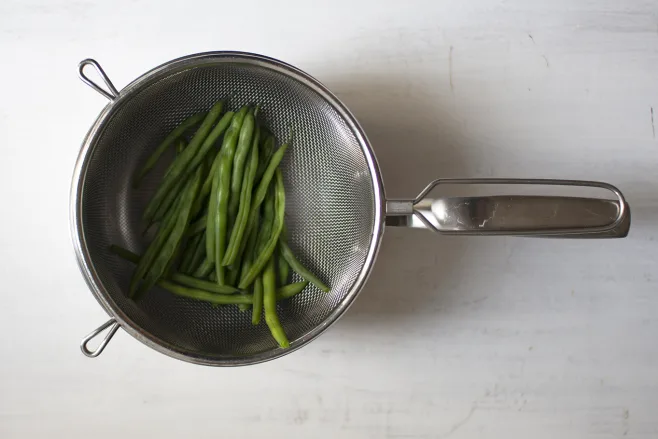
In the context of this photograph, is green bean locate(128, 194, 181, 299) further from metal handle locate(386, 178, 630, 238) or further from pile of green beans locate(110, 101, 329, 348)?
metal handle locate(386, 178, 630, 238)

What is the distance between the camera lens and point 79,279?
Answer: 929mm

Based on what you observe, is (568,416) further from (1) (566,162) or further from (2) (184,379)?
(2) (184,379)

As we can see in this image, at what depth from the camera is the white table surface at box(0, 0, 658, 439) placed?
3.04ft

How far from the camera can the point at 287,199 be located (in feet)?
3.05

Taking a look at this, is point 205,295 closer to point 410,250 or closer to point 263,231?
point 263,231

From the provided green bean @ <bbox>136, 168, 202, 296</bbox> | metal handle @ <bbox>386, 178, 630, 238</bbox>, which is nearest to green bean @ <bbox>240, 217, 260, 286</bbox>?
green bean @ <bbox>136, 168, 202, 296</bbox>

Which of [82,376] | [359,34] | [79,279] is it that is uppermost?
[359,34]

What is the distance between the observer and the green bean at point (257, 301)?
0.86 m

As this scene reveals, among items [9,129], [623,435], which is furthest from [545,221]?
[9,129]

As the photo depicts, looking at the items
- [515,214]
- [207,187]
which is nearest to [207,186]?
[207,187]

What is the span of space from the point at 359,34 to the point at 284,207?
33 centimetres

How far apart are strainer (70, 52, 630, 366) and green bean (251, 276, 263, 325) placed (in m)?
0.04

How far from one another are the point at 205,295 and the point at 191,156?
0.74 feet

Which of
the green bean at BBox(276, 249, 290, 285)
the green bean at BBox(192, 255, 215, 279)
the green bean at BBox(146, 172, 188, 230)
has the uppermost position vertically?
the green bean at BBox(146, 172, 188, 230)
